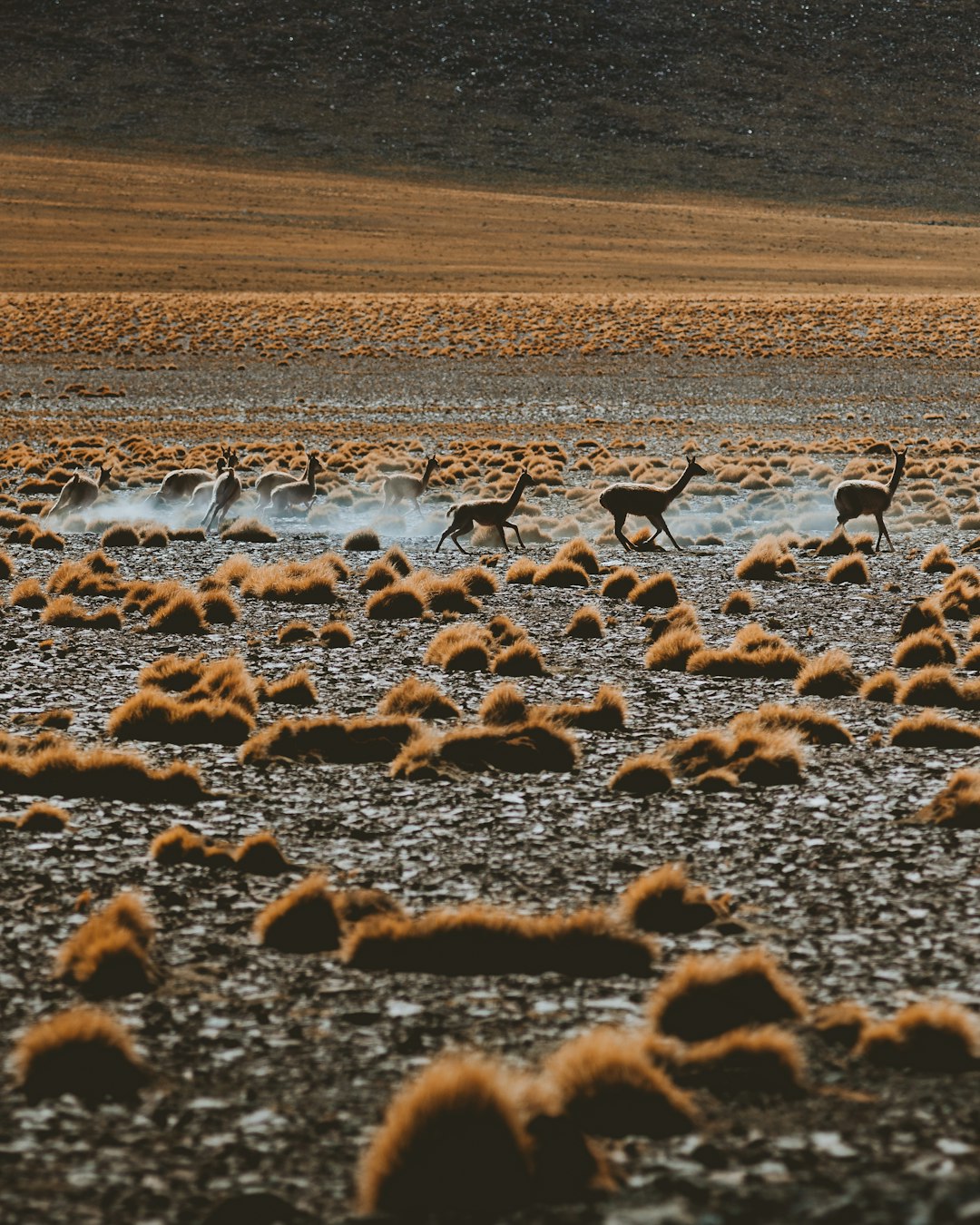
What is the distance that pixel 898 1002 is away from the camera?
18.1 ft

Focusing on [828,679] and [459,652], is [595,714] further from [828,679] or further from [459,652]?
[459,652]

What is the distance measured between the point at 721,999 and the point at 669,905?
3.69 feet

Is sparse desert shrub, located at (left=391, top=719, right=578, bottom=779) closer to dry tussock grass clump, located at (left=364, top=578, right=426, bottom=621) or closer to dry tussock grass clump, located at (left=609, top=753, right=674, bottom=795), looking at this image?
dry tussock grass clump, located at (left=609, top=753, right=674, bottom=795)

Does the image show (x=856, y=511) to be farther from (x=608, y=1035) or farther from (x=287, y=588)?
(x=608, y=1035)

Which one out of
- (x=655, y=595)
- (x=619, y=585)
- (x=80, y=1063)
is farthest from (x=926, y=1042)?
(x=619, y=585)

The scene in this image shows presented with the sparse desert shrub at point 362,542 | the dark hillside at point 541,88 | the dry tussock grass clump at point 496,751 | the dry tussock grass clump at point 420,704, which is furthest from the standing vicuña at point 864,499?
the dark hillside at point 541,88

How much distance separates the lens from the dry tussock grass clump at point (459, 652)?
12.0 m

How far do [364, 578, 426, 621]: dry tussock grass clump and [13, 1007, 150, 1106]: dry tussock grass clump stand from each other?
945cm

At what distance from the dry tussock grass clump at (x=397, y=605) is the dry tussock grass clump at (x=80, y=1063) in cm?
945

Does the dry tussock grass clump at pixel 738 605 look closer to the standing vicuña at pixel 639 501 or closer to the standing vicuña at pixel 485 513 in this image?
the standing vicuña at pixel 639 501

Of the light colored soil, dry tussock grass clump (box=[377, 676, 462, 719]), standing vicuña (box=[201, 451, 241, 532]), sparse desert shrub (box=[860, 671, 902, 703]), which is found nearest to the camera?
dry tussock grass clump (box=[377, 676, 462, 719])

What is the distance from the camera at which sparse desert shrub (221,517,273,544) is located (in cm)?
2011

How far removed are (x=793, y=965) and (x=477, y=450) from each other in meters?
25.7

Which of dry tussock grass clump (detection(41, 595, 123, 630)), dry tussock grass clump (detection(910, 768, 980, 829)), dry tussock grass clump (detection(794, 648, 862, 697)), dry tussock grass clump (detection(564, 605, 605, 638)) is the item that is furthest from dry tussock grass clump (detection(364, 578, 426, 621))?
dry tussock grass clump (detection(910, 768, 980, 829))
